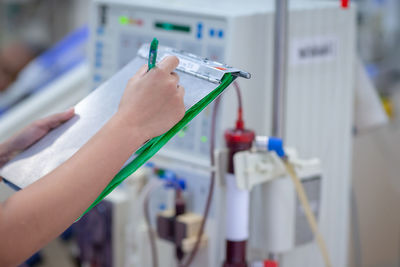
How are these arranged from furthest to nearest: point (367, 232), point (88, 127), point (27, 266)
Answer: point (27, 266), point (367, 232), point (88, 127)

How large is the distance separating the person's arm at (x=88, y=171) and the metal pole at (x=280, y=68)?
1.41ft

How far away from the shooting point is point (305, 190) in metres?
1.32

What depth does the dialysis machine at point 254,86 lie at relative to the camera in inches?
51.8

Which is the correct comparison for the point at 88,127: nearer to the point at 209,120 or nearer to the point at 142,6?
the point at 209,120

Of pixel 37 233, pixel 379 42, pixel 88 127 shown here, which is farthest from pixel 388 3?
pixel 37 233

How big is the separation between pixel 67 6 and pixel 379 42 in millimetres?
2476

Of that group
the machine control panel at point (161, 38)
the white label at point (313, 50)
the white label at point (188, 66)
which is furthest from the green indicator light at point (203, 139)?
the white label at point (188, 66)

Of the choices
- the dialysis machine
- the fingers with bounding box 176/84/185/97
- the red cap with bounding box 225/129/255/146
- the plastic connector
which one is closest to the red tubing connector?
the red cap with bounding box 225/129/255/146

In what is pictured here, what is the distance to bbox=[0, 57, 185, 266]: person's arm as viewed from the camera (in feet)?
2.53

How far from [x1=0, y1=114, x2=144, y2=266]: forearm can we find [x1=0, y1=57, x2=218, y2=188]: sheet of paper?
0.13 m

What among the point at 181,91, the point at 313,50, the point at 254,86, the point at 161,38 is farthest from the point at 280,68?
the point at 181,91

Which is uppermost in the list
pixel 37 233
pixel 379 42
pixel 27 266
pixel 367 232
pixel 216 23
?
pixel 216 23

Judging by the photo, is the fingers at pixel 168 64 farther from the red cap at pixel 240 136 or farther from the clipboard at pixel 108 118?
the red cap at pixel 240 136

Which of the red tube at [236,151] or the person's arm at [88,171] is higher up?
the person's arm at [88,171]
